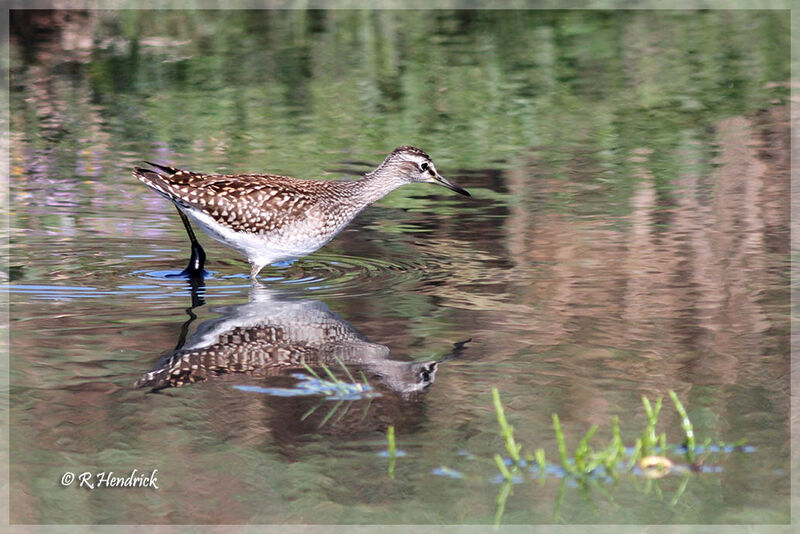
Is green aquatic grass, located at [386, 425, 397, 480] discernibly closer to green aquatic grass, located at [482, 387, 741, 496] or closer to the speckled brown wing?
green aquatic grass, located at [482, 387, 741, 496]

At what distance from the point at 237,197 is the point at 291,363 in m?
2.99

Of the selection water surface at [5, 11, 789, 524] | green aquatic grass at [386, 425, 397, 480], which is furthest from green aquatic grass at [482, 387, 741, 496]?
green aquatic grass at [386, 425, 397, 480]

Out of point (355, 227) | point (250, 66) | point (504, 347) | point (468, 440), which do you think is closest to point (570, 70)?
point (250, 66)

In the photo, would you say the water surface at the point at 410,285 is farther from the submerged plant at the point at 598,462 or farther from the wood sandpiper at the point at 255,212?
the wood sandpiper at the point at 255,212

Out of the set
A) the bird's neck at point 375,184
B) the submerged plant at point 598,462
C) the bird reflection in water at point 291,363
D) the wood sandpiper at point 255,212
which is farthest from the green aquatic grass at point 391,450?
the bird's neck at point 375,184

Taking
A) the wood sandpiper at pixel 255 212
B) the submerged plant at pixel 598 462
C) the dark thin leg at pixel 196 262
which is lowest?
the submerged plant at pixel 598 462

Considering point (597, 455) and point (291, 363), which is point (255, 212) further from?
point (597, 455)

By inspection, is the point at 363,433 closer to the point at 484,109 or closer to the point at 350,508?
the point at 350,508

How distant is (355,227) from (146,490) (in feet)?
21.9

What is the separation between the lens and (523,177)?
14.5m

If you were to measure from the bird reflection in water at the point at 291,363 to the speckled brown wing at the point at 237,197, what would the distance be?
140 centimetres

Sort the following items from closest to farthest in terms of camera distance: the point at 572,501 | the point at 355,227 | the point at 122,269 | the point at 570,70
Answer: the point at 572,501
the point at 122,269
the point at 355,227
the point at 570,70

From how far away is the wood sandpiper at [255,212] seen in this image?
10828mm

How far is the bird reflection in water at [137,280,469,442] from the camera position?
7.43 meters
